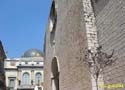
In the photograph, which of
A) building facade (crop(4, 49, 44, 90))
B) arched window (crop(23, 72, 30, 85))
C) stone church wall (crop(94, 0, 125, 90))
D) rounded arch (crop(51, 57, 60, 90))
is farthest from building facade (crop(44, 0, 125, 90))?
arched window (crop(23, 72, 30, 85))

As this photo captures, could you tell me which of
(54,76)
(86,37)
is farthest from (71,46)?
(54,76)

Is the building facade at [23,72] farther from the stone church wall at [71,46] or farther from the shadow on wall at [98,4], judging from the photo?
the shadow on wall at [98,4]

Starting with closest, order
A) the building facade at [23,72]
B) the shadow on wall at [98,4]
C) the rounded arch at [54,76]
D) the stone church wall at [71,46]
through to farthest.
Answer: the shadow on wall at [98,4]
the stone church wall at [71,46]
the rounded arch at [54,76]
the building facade at [23,72]

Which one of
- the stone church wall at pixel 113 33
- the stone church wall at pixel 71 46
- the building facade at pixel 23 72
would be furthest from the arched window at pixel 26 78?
the stone church wall at pixel 113 33

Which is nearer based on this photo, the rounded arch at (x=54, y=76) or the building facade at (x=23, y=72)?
the rounded arch at (x=54, y=76)

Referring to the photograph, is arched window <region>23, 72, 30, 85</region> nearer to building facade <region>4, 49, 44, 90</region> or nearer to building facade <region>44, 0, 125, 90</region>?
building facade <region>4, 49, 44, 90</region>

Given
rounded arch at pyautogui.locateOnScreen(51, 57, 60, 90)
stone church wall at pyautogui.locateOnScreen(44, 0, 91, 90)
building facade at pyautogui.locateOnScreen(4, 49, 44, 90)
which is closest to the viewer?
stone church wall at pyautogui.locateOnScreen(44, 0, 91, 90)

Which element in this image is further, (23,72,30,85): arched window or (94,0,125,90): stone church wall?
(23,72,30,85): arched window

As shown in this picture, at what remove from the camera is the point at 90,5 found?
29.3ft

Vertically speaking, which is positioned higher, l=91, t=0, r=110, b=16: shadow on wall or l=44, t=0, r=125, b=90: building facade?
l=91, t=0, r=110, b=16: shadow on wall

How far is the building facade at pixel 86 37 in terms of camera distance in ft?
22.7

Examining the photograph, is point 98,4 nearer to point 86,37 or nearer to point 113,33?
point 86,37

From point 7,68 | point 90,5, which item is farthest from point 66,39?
point 7,68

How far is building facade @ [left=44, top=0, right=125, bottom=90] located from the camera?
272 inches
